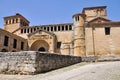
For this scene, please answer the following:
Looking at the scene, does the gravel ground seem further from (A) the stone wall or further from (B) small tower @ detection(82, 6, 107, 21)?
(B) small tower @ detection(82, 6, 107, 21)

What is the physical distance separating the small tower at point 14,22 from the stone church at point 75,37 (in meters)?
5.05

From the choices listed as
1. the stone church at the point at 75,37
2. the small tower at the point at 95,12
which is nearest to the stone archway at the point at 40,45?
the stone church at the point at 75,37

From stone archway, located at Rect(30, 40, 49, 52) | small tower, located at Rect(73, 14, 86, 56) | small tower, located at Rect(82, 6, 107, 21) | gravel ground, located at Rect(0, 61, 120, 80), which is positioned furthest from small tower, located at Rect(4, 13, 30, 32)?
gravel ground, located at Rect(0, 61, 120, 80)

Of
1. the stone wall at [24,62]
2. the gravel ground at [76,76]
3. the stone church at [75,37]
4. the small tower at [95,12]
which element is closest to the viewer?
the gravel ground at [76,76]

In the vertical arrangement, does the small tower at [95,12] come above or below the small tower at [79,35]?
above

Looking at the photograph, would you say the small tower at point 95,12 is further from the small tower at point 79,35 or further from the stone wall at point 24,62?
the stone wall at point 24,62

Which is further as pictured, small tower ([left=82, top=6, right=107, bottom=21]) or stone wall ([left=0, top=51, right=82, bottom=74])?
small tower ([left=82, top=6, right=107, bottom=21])

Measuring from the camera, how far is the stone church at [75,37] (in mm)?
22844

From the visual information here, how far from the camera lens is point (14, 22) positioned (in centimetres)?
3753

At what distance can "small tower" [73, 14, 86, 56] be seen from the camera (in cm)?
2494

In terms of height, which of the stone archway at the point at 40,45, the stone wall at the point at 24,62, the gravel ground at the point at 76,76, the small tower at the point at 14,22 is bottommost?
the gravel ground at the point at 76,76

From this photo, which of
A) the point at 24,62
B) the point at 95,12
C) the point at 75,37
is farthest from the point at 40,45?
the point at 24,62

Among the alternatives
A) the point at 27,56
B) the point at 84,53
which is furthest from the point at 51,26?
the point at 27,56

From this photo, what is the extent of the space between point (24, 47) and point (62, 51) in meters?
7.79
